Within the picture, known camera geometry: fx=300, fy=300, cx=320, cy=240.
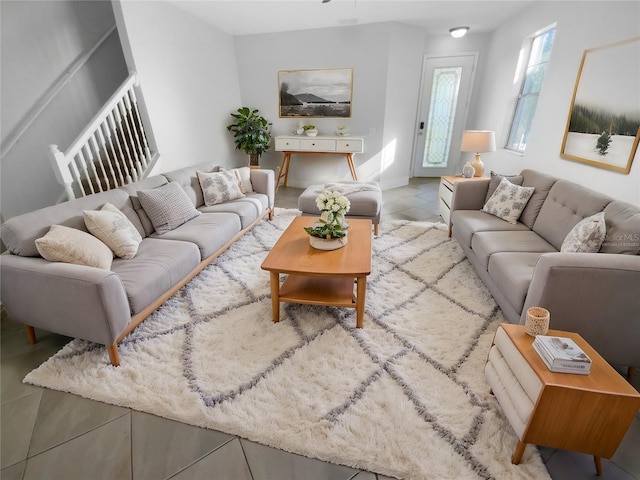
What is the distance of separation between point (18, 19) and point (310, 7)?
3029 millimetres

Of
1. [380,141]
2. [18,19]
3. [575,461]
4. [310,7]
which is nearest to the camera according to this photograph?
[575,461]

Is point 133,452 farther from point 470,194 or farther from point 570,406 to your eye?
point 470,194

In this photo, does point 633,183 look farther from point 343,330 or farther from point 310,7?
point 310,7

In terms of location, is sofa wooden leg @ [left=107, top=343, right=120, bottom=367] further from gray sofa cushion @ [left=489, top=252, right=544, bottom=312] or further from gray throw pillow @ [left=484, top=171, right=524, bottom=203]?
gray throw pillow @ [left=484, top=171, right=524, bottom=203]

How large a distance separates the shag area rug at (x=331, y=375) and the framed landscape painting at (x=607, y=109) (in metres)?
1.45

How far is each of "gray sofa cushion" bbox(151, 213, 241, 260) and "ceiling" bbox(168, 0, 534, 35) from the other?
267cm

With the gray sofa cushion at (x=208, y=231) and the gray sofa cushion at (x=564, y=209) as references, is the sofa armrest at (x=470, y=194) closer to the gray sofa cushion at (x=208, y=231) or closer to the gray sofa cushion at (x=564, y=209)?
the gray sofa cushion at (x=564, y=209)

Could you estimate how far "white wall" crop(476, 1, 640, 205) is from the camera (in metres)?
2.28

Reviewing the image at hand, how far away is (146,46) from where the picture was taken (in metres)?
3.21

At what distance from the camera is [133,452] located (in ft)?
4.18

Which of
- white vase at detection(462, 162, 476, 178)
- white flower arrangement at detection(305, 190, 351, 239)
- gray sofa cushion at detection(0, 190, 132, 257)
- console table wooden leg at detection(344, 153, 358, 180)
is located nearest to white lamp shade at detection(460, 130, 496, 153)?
white vase at detection(462, 162, 476, 178)

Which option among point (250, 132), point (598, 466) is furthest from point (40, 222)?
point (250, 132)

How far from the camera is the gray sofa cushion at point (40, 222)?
169 centimetres

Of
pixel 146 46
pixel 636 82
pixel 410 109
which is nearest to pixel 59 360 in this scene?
pixel 146 46
